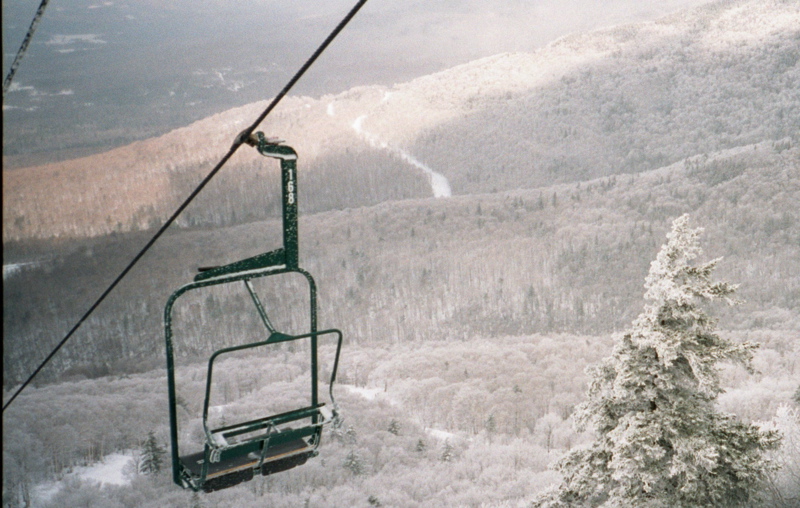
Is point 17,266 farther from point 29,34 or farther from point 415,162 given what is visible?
point 29,34

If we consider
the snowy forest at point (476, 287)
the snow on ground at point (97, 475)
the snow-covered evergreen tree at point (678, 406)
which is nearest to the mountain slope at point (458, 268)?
the snowy forest at point (476, 287)

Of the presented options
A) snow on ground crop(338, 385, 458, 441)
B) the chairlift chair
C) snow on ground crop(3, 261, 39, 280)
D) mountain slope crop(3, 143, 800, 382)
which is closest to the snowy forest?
snow on ground crop(338, 385, 458, 441)

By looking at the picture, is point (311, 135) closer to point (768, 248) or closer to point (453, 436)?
point (768, 248)

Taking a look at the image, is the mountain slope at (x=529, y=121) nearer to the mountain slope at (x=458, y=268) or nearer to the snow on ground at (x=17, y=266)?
the mountain slope at (x=458, y=268)

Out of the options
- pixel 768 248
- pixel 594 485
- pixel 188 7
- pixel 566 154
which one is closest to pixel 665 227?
pixel 768 248

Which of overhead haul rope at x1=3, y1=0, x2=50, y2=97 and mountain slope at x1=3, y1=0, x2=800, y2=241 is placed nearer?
overhead haul rope at x1=3, y1=0, x2=50, y2=97

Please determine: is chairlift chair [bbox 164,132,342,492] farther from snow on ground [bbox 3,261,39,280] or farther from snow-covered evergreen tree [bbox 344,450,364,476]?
snow on ground [bbox 3,261,39,280]

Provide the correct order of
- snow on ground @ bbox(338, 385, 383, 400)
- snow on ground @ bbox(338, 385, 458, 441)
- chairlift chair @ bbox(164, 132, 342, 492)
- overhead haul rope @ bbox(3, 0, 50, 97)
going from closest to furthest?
overhead haul rope @ bbox(3, 0, 50, 97)
chairlift chair @ bbox(164, 132, 342, 492)
snow on ground @ bbox(338, 385, 458, 441)
snow on ground @ bbox(338, 385, 383, 400)
